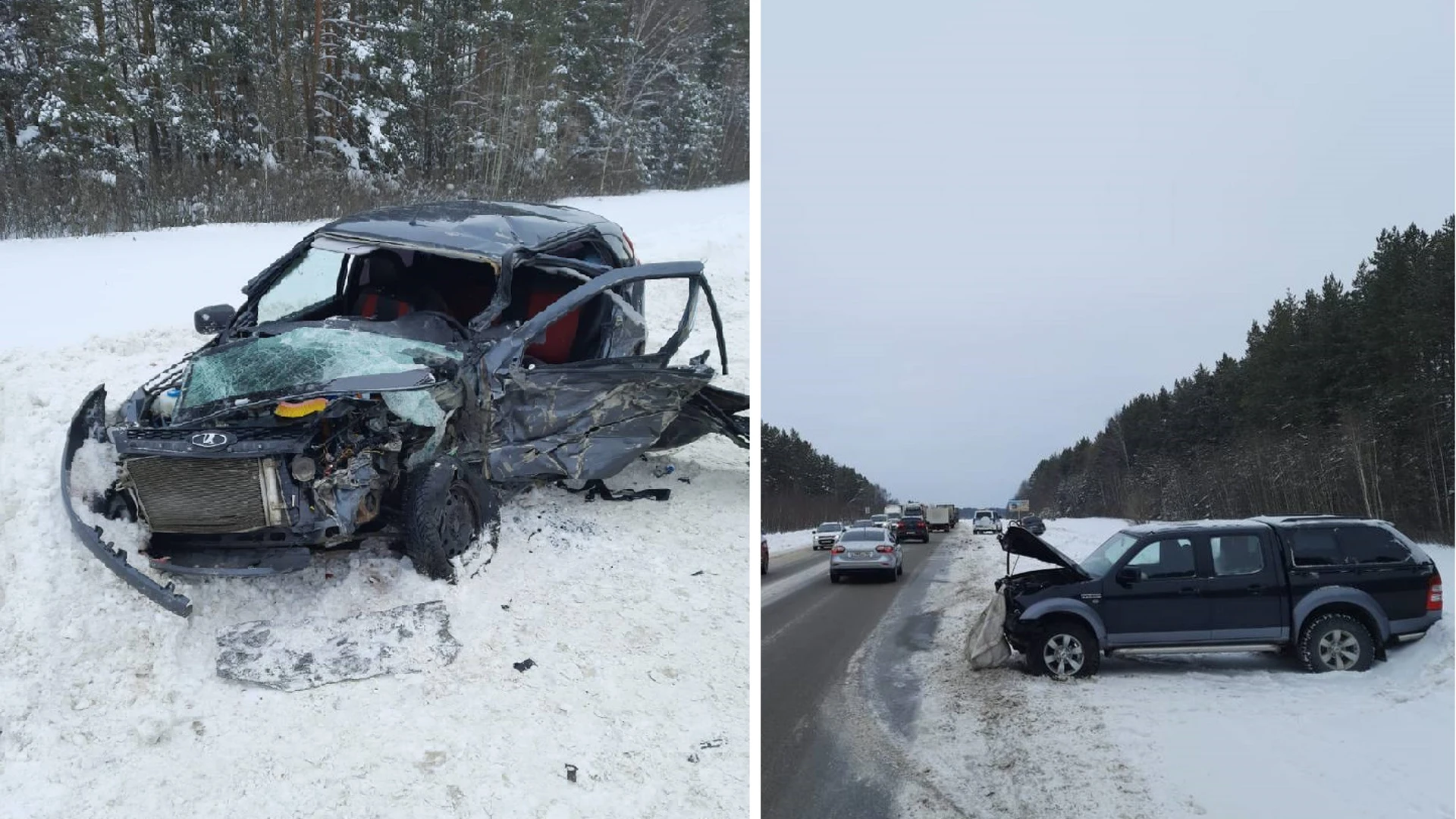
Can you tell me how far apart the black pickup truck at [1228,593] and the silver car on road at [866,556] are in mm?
758

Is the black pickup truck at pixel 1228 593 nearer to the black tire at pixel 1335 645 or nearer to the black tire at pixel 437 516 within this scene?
the black tire at pixel 1335 645

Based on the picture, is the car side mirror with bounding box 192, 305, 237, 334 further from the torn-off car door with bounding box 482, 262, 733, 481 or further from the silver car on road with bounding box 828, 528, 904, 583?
the silver car on road with bounding box 828, 528, 904, 583

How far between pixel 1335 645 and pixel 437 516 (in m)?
4.33

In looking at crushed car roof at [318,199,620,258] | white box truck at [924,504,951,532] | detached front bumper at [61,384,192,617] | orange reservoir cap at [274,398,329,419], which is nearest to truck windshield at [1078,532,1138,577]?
white box truck at [924,504,951,532]

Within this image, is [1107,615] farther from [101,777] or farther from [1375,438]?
[101,777]

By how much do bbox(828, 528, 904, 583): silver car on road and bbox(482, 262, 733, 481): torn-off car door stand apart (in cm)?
153

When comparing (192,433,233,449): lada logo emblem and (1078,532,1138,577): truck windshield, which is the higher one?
(192,433,233,449): lada logo emblem

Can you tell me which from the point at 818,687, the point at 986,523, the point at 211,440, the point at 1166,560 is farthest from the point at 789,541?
the point at 211,440

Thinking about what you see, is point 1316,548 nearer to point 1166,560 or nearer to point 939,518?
point 1166,560

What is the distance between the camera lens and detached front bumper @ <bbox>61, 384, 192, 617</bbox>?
15.5 feet

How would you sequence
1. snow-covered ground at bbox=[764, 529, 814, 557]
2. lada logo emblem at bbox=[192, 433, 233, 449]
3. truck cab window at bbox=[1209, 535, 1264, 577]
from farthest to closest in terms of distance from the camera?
truck cab window at bbox=[1209, 535, 1264, 577], lada logo emblem at bbox=[192, 433, 233, 449], snow-covered ground at bbox=[764, 529, 814, 557]

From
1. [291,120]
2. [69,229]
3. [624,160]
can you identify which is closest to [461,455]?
[69,229]

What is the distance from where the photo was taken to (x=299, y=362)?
5.49 metres

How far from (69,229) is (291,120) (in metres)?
7.03
